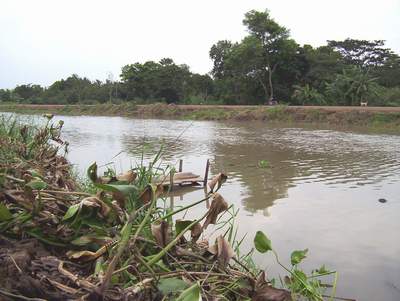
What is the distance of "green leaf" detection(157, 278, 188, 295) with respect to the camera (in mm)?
1207

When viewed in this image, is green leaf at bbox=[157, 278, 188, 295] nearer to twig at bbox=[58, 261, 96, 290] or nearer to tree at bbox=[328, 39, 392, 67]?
twig at bbox=[58, 261, 96, 290]

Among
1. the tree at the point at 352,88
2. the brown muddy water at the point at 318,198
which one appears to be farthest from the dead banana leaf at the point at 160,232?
the tree at the point at 352,88

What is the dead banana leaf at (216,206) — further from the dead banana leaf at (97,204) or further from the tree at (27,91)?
the tree at (27,91)

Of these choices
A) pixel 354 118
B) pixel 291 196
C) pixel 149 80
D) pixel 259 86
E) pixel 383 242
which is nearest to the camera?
pixel 383 242

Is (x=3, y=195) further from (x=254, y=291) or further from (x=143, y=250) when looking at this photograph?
(x=254, y=291)

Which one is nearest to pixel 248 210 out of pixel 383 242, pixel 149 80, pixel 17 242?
pixel 383 242

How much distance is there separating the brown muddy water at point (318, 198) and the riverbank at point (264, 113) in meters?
7.02

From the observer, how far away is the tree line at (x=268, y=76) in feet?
93.8

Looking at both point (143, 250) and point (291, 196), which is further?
point (291, 196)

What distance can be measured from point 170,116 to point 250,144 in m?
16.5

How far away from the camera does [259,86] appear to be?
110ft

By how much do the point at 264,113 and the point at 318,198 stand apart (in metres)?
18.5

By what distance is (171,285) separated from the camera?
4.01ft

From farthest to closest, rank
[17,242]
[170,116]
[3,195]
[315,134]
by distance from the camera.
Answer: [170,116] → [315,134] → [3,195] → [17,242]
